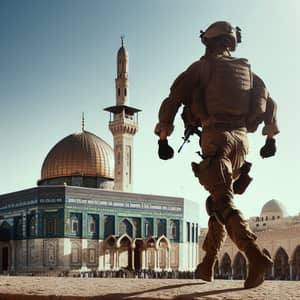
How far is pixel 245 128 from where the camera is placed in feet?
12.5

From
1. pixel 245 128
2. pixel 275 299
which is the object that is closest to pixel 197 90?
pixel 245 128

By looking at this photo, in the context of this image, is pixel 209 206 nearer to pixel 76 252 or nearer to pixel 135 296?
pixel 135 296

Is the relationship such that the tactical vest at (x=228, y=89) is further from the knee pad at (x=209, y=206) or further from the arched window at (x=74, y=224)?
the arched window at (x=74, y=224)

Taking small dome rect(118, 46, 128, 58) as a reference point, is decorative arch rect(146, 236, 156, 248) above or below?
below

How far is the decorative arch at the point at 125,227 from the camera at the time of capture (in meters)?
35.5

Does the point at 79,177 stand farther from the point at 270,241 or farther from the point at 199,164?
the point at 199,164

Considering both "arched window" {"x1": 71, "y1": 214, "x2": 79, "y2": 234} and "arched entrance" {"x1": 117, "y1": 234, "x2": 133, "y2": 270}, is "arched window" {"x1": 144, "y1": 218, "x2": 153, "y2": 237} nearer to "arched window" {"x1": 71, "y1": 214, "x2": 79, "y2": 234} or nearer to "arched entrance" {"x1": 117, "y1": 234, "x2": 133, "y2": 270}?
"arched entrance" {"x1": 117, "y1": 234, "x2": 133, "y2": 270}

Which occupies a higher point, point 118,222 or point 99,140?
point 99,140

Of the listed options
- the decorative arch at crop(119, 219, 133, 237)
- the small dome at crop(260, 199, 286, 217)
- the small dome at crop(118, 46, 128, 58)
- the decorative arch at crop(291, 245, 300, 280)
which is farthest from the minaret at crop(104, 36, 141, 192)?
the small dome at crop(260, 199, 286, 217)

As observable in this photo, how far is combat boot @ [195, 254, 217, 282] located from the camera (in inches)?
145

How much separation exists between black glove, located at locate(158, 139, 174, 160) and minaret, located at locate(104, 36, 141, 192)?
107 feet

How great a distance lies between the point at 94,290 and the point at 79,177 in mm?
33769

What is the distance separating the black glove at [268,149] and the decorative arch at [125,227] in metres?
31.7

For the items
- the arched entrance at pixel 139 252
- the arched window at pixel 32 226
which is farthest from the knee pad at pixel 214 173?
the arched entrance at pixel 139 252
